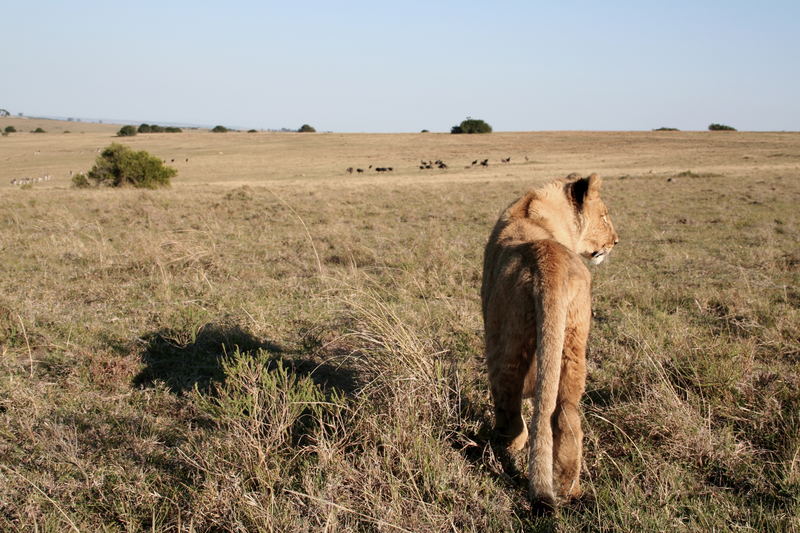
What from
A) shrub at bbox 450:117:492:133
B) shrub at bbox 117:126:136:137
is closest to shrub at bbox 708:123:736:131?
shrub at bbox 450:117:492:133

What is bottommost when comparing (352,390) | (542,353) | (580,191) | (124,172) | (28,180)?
(28,180)

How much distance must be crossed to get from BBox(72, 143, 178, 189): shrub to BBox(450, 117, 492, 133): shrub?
66.0 metres

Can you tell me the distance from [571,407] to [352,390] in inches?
76.6

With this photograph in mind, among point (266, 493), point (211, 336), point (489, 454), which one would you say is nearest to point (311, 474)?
point (266, 493)

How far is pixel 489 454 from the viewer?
11.1 feet

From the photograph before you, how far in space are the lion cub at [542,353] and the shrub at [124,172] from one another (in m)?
24.3

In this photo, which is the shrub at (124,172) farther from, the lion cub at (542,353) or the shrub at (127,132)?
the shrub at (127,132)

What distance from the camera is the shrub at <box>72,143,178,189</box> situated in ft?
79.4

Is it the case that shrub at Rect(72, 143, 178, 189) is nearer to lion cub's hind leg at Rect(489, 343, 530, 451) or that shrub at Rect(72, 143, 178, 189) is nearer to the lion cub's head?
the lion cub's head

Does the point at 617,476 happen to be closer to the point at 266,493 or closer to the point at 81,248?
the point at 266,493

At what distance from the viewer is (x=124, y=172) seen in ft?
79.3

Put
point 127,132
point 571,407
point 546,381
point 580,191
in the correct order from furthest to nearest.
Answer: point 127,132 < point 580,191 < point 571,407 < point 546,381

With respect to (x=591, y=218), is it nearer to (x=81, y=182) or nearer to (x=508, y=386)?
(x=508, y=386)

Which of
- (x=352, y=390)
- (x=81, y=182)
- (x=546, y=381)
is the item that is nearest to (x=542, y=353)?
(x=546, y=381)
